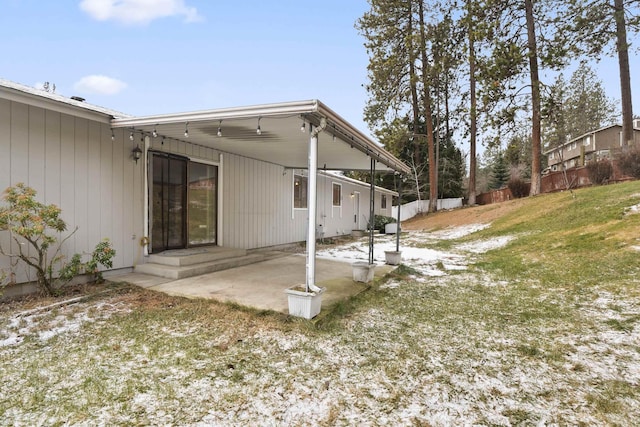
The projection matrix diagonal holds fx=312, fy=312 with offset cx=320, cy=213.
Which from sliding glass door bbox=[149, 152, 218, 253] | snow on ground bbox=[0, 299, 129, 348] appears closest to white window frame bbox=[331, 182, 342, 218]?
sliding glass door bbox=[149, 152, 218, 253]

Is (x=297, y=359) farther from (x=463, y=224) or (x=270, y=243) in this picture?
(x=463, y=224)

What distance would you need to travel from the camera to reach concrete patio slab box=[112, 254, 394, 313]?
3.98 metres

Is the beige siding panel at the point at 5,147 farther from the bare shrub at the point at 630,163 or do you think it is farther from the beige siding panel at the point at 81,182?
the bare shrub at the point at 630,163

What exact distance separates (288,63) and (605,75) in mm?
31591

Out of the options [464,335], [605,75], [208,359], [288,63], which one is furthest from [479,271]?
[605,75]

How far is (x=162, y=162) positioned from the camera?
17.9 ft

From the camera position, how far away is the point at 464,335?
3156mm

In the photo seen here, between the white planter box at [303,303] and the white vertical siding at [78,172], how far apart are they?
315 cm

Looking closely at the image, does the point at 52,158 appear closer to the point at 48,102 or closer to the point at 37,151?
the point at 37,151

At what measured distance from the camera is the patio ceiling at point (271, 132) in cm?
339

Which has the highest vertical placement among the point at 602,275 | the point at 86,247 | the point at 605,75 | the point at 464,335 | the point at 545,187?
the point at 605,75

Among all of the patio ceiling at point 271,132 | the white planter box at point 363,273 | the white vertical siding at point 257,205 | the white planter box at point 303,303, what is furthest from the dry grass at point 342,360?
the white vertical siding at point 257,205

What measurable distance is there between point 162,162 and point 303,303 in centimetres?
381

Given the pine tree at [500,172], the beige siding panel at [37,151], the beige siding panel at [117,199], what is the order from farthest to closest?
the pine tree at [500,172]
the beige siding panel at [117,199]
the beige siding panel at [37,151]
